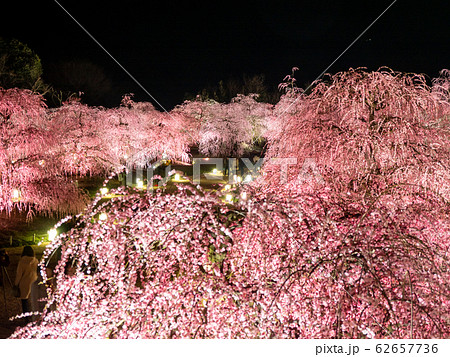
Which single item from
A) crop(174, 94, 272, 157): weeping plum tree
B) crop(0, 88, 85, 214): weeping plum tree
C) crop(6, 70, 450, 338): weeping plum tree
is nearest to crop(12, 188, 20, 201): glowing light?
crop(0, 88, 85, 214): weeping plum tree

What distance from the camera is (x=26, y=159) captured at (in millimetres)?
10703

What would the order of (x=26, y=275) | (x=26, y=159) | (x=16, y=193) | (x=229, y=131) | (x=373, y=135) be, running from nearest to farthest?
1. (x=26, y=275)
2. (x=373, y=135)
3. (x=26, y=159)
4. (x=16, y=193)
5. (x=229, y=131)

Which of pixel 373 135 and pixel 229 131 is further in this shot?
pixel 229 131

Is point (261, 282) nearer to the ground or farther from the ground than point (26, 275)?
farther from the ground

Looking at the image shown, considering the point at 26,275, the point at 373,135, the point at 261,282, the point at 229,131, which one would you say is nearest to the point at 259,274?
the point at 261,282

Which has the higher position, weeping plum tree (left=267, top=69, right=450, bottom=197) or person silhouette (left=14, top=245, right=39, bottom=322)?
weeping plum tree (left=267, top=69, right=450, bottom=197)

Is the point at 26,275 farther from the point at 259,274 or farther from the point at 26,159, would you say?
the point at 26,159

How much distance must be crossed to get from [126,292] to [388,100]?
21.3 feet

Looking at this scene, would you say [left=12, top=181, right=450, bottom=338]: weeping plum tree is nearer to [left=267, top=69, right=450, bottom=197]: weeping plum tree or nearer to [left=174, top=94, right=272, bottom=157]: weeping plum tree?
[left=267, top=69, right=450, bottom=197]: weeping plum tree

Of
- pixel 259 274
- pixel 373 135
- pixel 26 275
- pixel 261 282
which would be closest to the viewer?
pixel 261 282

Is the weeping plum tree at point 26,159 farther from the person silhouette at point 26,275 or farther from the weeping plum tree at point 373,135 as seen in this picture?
the weeping plum tree at point 373,135

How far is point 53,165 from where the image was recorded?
444 inches

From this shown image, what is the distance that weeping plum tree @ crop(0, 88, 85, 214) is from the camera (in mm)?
10539

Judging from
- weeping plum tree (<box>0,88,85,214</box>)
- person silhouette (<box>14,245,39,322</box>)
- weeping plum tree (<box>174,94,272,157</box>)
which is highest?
weeping plum tree (<box>174,94,272,157</box>)
